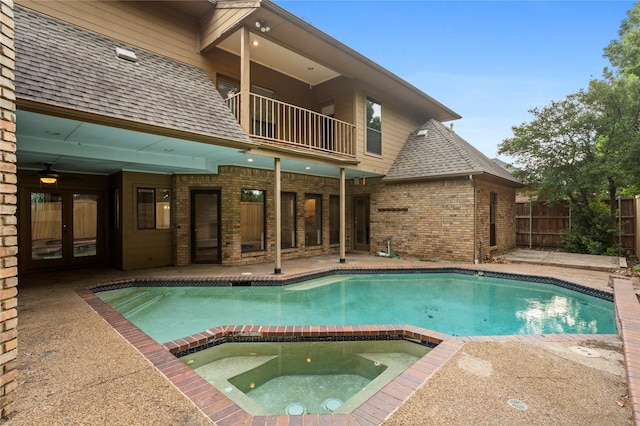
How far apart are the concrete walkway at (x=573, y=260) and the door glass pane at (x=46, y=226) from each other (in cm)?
1269

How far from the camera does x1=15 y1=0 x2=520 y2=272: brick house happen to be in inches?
205

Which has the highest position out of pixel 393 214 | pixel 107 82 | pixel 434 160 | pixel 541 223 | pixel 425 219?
pixel 107 82

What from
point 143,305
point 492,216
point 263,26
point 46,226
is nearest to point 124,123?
point 143,305

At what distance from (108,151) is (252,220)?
4.05 meters

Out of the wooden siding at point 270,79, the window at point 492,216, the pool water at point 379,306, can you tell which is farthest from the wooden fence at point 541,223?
the wooden siding at point 270,79

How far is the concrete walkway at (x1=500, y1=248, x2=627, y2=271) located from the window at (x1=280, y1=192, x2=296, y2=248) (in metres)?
6.73

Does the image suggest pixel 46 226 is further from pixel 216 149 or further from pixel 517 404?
pixel 517 404

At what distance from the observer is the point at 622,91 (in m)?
8.59

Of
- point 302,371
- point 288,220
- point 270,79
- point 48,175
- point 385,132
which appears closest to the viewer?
A: point 302,371

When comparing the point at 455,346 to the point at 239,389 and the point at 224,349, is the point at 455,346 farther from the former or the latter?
the point at 224,349

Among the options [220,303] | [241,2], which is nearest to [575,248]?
[220,303]

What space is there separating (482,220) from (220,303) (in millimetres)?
7955

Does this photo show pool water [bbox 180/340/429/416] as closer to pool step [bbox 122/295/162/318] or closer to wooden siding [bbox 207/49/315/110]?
pool step [bbox 122/295/162/318]

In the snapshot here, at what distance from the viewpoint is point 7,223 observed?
1.94 meters
